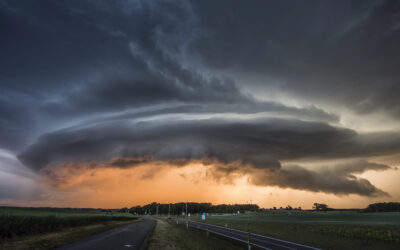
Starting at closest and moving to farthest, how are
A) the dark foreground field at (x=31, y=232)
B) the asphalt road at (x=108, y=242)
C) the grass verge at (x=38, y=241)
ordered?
the grass verge at (x=38, y=241) < the asphalt road at (x=108, y=242) < the dark foreground field at (x=31, y=232)

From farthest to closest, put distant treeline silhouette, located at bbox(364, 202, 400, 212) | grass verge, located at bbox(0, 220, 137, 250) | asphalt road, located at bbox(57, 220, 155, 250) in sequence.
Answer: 1. distant treeline silhouette, located at bbox(364, 202, 400, 212)
2. asphalt road, located at bbox(57, 220, 155, 250)
3. grass verge, located at bbox(0, 220, 137, 250)

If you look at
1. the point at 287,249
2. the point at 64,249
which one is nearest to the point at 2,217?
the point at 64,249

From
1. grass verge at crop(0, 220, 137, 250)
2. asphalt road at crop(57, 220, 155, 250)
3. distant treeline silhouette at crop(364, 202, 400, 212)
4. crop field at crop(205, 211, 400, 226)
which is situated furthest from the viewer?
distant treeline silhouette at crop(364, 202, 400, 212)

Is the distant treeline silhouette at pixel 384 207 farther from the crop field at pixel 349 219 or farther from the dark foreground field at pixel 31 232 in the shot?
the dark foreground field at pixel 31 232

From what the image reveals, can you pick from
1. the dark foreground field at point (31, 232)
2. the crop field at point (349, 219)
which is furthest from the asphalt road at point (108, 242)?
the crop field at point (349, 219)

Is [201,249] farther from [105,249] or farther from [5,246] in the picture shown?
[5,246]

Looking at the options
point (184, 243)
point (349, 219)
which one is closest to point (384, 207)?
point (349, 219)

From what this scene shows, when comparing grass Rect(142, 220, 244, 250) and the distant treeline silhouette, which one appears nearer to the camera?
grass Rect(142, 220, 244, 250)

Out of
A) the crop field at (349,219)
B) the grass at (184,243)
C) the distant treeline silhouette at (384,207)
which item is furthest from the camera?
the distant treeline silhouette at (384,207)

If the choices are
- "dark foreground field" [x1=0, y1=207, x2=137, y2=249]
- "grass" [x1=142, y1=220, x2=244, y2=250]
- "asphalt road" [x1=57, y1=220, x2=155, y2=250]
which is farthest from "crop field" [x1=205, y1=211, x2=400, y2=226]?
"dark foreground field" [x1=0, y1=207, x2=137, y2=249]

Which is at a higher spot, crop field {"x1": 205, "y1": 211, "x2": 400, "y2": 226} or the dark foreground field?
the dark foreground field

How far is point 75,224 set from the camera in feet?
171

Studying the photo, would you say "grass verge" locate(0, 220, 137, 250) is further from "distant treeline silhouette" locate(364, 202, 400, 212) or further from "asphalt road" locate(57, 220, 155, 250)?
"distant treeline silhouette" locate(364, 202, 400, 212)

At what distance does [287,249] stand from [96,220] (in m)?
55.6
